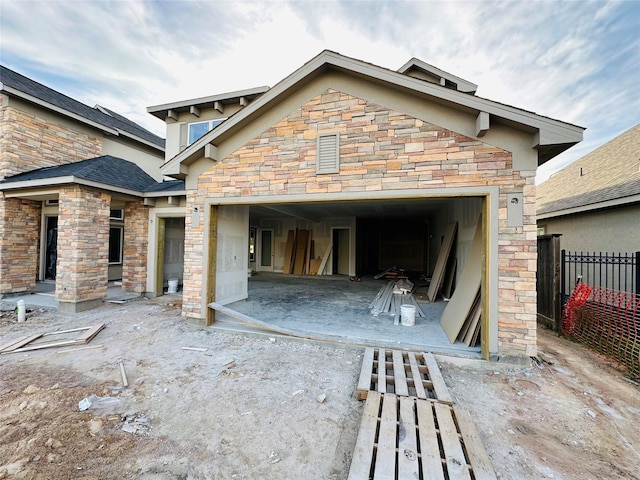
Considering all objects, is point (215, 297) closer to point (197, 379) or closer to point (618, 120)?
point (197, 379)

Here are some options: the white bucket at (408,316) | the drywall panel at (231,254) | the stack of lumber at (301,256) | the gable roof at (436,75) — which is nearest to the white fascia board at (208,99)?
the drywall panel at (231,254)

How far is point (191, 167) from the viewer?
587 cm

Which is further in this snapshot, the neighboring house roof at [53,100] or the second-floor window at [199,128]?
the second-floor window at [199,128]

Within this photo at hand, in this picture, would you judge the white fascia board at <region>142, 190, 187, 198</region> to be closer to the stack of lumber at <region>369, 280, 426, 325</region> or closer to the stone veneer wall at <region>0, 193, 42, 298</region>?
the stone veneer wall at <region>0, 193, 42, 298</region>

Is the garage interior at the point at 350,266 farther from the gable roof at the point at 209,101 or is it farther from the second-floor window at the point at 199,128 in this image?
the gable roof at the point at 209,101

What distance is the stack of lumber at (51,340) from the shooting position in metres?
4.52

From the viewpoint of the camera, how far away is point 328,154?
4914 mm

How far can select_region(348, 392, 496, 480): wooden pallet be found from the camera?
1.99m

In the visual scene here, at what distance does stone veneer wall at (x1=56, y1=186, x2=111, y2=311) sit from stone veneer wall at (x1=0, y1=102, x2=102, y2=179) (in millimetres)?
2820

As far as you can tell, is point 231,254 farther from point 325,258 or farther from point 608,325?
point 608,325

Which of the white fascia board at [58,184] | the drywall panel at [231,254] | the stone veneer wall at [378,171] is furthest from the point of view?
the white fascia board at [58,184]

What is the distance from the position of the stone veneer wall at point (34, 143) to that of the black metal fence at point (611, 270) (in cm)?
1489

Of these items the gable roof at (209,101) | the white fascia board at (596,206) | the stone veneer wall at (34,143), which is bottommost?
the white fascia board at (596,206)

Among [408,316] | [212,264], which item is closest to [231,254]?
[212,264]
